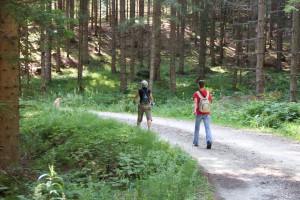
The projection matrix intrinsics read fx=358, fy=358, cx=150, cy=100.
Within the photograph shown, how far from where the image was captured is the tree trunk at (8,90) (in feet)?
20.7

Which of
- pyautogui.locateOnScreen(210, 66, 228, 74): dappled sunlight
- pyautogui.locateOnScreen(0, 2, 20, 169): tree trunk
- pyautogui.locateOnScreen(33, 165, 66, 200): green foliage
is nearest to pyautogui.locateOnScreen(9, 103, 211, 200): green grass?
pyautogui.locateOnScreen(33, 165, 66, 200): green foliage

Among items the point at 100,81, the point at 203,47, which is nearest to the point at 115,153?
the point at 100,81

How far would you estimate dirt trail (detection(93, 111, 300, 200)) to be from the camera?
625 cm

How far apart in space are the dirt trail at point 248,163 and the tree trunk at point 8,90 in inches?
150

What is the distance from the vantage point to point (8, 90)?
637cm

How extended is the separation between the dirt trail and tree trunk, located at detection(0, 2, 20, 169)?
3.80m

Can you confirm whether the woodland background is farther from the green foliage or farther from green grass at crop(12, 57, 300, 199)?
the green foliage

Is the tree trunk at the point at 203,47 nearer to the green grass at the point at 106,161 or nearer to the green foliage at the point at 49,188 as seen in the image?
the green grass at the point at 106,161

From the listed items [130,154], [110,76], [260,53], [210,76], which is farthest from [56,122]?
[210,76]

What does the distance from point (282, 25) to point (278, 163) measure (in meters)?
33.2

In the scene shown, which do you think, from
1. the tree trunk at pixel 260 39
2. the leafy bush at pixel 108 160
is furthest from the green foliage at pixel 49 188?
the tree trunk at pixel 260 39

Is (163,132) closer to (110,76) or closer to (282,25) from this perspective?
(110,76)

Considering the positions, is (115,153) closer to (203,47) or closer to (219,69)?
(203,47)

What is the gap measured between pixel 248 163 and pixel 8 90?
211 inches
